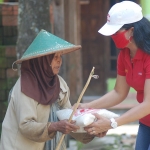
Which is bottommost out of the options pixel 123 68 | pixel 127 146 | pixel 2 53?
pixel 127 146

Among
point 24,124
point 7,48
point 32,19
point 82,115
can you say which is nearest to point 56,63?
point 82,115

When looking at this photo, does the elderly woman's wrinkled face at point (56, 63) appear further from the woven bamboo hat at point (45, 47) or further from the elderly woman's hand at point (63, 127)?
the elderly woman's hand at point (63, 127)

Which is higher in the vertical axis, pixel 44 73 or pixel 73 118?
pixel 44 73

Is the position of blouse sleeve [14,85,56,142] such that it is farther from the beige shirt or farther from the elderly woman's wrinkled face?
the elderly woman's wrinkled face

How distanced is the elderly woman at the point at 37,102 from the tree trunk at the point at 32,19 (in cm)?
173

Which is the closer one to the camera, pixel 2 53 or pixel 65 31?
pixel 2 53

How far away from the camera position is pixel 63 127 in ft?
13.5

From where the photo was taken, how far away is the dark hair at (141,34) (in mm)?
4336

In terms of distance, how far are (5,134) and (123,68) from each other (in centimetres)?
114

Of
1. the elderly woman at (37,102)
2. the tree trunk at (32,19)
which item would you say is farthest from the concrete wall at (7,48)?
the elderly woman at (37,102)

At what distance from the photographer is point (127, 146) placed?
8102 mm

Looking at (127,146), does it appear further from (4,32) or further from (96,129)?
(96,129)

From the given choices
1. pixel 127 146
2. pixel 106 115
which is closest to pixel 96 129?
pixel 106 115

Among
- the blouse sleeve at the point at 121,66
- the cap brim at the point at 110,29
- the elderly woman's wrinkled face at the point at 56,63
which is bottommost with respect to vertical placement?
the blouse sleeve at the point at 121,66
